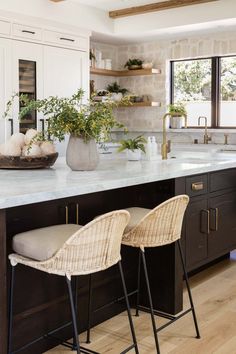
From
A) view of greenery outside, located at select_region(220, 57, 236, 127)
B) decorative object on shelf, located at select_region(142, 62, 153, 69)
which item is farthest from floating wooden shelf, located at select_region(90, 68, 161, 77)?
view of greenery outside, located at select_region(220, 57, 236, 127)

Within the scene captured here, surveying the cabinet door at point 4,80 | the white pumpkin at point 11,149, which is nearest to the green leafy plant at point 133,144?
the white pumpkin at point 11,149

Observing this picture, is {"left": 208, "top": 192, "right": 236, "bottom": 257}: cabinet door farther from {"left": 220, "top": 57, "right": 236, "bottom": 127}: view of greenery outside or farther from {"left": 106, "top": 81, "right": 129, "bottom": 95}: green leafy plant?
{"left": 106, "top": 81, "right": 129, "bottom": 95}: green leafy plant

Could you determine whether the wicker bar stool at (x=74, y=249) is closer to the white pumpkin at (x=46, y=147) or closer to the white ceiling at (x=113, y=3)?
the white pumpkin at (x=46, y=147)

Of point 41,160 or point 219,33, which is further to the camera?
point 219,33

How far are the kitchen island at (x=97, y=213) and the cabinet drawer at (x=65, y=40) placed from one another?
245 cm

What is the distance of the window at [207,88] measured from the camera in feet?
22.1

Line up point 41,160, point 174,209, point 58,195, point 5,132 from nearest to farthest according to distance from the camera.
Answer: point 58,195 < point 174,209 < point 41,160 < point 5,132

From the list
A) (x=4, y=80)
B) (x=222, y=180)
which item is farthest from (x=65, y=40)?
(x=222, y=180)

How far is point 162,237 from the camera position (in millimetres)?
2688

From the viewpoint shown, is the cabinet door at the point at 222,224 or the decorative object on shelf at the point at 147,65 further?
the decorative object on shelf at the point at 147,65

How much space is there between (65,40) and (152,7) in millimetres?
1131

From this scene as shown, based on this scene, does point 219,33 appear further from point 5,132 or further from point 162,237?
point 162,237

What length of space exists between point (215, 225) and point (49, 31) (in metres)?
3.15

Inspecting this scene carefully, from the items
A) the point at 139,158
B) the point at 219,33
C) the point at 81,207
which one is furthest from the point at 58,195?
the point at 219,33
